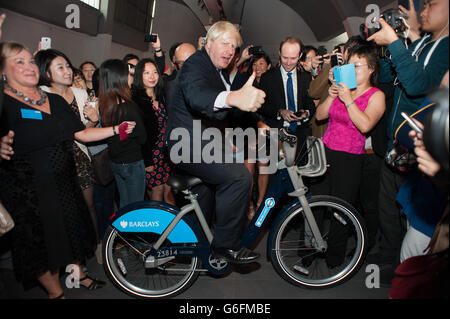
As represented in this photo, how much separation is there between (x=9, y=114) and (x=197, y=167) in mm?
1072

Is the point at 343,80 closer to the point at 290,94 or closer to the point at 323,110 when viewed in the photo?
the point at 323,110

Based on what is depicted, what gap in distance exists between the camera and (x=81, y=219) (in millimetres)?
1924

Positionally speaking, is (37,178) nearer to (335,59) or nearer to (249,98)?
(249,98)

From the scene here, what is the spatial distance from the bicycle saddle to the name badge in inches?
33.2

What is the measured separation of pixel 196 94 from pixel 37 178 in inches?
41.2

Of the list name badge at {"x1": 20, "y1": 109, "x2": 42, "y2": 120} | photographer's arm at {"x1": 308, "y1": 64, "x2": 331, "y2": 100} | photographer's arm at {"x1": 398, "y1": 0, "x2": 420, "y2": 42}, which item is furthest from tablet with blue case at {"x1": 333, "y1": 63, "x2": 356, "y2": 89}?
name badge at {"x1": 20, "y1": 109, "x2": 42, "y2": 120}

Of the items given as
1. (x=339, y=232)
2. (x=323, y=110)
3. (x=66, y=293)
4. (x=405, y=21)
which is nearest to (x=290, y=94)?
(x=323, y=110)

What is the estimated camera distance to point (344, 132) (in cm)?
219

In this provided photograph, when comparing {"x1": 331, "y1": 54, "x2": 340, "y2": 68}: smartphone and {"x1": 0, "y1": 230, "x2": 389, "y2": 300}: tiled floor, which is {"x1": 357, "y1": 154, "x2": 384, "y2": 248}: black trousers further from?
{"x1": 331, "y1": 54, "x2": 340, "y2": 68}: smartphone

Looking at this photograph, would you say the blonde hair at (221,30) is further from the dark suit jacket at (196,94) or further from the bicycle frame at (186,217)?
the bicycle frame at (186,217)

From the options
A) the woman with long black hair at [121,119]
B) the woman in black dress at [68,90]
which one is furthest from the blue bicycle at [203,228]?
the woman in black dress at [68,90]

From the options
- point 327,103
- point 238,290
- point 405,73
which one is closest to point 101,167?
point 238,290

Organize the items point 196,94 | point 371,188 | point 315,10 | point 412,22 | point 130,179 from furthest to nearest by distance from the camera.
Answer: point 315,10, point 371,188, point 130,179, point 412,22, point 196,94

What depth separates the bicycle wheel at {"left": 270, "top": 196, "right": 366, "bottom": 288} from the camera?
2.04 meters
